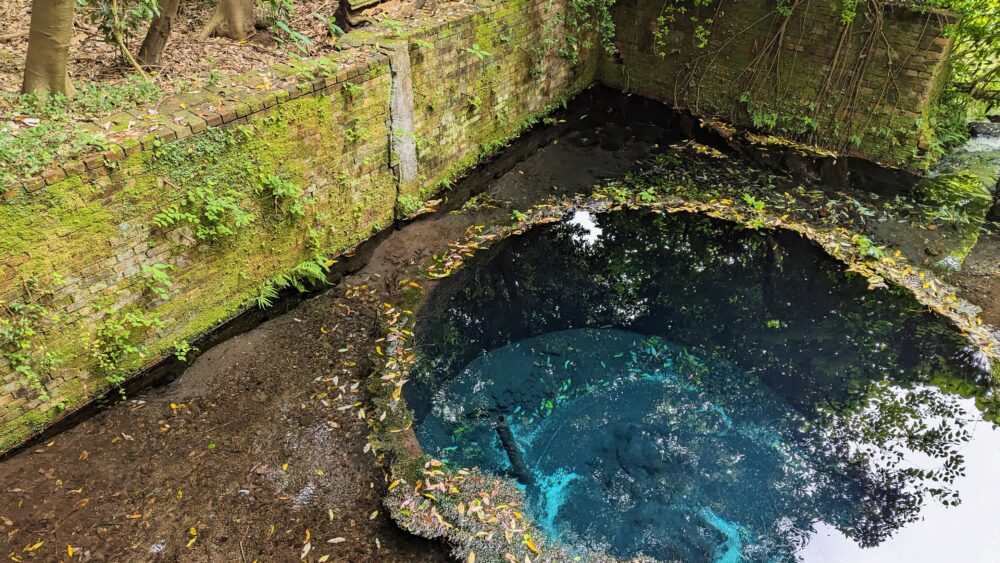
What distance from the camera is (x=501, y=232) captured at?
24.9ft

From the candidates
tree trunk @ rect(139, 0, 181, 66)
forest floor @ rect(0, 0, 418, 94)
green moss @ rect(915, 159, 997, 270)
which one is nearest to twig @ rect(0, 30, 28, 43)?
forest floor @ rect(0, 0, 418, 94)

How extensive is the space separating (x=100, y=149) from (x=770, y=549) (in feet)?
18.6

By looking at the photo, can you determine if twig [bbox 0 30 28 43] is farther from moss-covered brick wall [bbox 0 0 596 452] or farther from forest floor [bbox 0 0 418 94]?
moss-covered brick wall [bbox 0 0 596 452]

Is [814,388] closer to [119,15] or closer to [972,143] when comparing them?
[972,143]

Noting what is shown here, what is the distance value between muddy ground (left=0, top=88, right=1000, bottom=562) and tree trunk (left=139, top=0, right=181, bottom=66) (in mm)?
3029

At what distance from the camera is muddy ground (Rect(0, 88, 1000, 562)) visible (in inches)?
172

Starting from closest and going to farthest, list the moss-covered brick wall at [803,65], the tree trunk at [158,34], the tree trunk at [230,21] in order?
1. the tree trunk at [158,34]
2. the tree trunk at [230,21]
3. the moss-covered brick wall at [803,65]

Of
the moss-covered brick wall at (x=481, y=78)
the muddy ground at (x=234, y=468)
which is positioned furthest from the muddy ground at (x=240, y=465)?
the moss-covered brick wall at (x=481, y=78)

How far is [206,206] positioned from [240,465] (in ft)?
7.37

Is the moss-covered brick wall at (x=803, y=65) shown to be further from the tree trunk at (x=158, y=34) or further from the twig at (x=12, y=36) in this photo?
the twig at (x=12, y=36)

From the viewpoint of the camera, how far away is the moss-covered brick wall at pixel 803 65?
8.28 m

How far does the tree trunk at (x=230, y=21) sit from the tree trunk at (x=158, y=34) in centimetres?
86

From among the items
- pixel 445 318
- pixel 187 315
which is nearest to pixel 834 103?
pixel 445 318

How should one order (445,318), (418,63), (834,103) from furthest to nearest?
(834,103)
(418,63)
(445,318)
